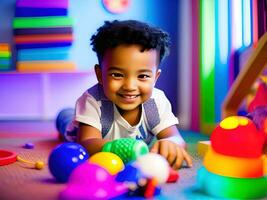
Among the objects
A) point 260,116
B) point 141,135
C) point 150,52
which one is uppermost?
point 150,52

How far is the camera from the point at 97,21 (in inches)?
101

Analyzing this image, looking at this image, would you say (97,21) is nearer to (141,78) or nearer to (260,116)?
(141,78)

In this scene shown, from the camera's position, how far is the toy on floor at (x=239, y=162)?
0.70 meters

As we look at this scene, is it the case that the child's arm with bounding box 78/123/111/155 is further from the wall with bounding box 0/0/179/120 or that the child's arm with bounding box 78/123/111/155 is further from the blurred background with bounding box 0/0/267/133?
the wall with bounding box 0/0/179/120

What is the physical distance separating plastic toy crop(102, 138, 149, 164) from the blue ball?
0.28ft

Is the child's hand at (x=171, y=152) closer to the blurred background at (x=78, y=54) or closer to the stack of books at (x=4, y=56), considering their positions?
the blurred background at (x=78, y=54)

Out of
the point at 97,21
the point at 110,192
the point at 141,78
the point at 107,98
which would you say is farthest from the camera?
Answer: the point at 97,21

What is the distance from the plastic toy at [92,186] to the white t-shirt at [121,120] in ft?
1.36

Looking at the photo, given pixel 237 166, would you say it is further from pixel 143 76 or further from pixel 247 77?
pixel 247 77

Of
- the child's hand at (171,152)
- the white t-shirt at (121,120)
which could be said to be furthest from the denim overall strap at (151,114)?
the child's hand at (171,152)

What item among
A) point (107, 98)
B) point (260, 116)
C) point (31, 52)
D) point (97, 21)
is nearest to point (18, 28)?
point (31, 52)

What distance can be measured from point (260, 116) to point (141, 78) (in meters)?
0.31

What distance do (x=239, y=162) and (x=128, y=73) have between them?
389mm

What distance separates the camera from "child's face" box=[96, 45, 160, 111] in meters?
0.98
